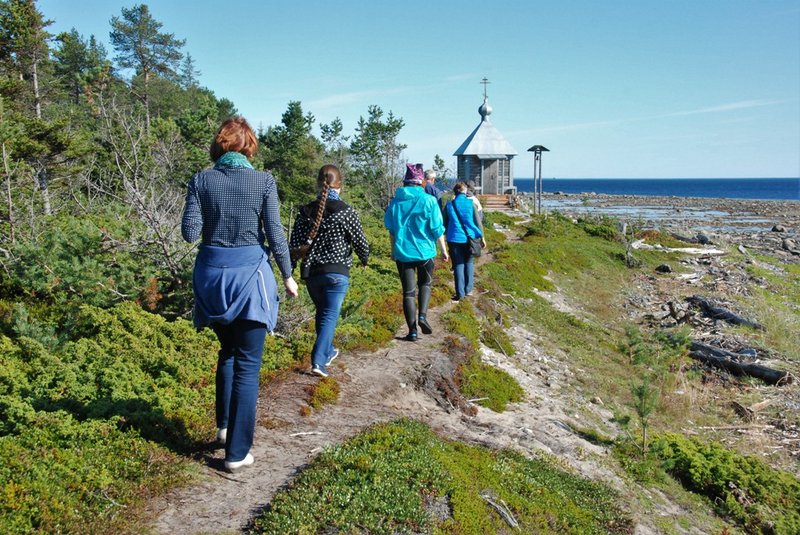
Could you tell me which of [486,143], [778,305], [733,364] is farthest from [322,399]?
[486,143]

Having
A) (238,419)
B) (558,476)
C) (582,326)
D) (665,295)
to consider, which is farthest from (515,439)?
(665,295)

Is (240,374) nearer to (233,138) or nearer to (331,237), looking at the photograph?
(233,138)

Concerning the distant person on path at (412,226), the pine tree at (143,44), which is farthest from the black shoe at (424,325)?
the pine tree at (143,44)

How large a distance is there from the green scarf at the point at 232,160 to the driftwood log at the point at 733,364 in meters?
10.6

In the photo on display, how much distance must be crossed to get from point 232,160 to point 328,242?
1900mm

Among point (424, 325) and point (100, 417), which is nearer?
point (100, 417)

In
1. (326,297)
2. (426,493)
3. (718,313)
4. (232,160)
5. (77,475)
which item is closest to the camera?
(77,475)

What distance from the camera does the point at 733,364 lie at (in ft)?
37.3

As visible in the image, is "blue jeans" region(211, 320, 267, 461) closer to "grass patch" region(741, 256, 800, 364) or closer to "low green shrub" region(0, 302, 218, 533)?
"low green shrub" region(0, 302, 218, 533)

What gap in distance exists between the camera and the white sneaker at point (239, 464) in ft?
13.1

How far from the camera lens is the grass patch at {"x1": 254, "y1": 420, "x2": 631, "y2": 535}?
11.6ft

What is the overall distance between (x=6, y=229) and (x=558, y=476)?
323 inches

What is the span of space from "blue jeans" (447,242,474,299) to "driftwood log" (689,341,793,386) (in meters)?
5.38

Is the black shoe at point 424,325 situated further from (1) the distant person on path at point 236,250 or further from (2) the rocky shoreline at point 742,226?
(2) the rocky shoreline at point 742,226
